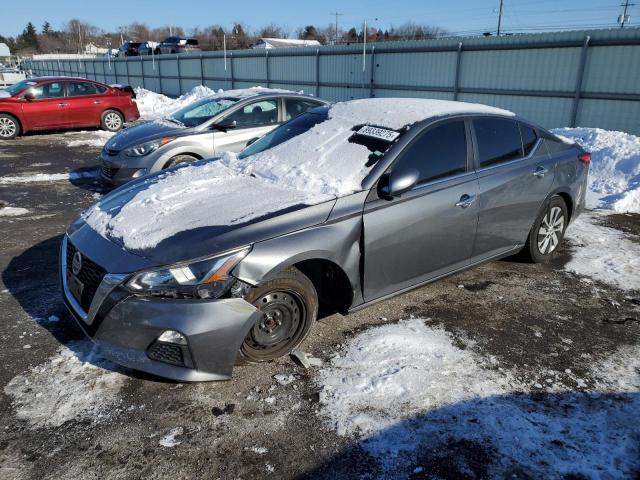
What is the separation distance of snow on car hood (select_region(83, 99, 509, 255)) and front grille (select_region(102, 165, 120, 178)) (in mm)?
3461

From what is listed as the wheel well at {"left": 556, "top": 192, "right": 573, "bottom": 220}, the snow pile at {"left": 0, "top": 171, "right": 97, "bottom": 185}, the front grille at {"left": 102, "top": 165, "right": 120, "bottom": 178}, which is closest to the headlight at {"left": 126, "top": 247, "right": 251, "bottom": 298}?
the wheel well at {"left": 556, "top": 192, "right": 573, "bottom": 220}

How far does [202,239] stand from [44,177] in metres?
7.78

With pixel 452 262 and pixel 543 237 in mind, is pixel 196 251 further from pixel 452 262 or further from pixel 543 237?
pixel 543 237

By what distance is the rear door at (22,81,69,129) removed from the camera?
1369cm

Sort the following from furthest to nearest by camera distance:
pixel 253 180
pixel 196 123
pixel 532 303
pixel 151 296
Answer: pixel 196 123
pixel 532 303
pixel 253 180
pixel 151 296

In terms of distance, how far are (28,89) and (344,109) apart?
12.6m

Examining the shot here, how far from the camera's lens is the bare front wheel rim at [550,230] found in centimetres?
497

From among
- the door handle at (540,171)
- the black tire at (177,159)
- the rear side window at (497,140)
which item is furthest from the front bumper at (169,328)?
the black tire at (177,159)

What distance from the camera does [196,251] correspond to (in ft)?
9.56

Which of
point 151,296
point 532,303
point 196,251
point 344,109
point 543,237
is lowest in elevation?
point 532,303

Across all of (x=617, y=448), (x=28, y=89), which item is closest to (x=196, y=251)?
(x=617, y=448)

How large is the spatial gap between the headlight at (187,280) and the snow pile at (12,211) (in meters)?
5.13

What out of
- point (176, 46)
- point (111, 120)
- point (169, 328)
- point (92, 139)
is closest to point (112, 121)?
point (111, 120)

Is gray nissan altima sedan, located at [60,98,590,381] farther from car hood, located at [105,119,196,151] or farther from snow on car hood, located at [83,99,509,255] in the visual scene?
car hood, located at [105,119,196,151]
